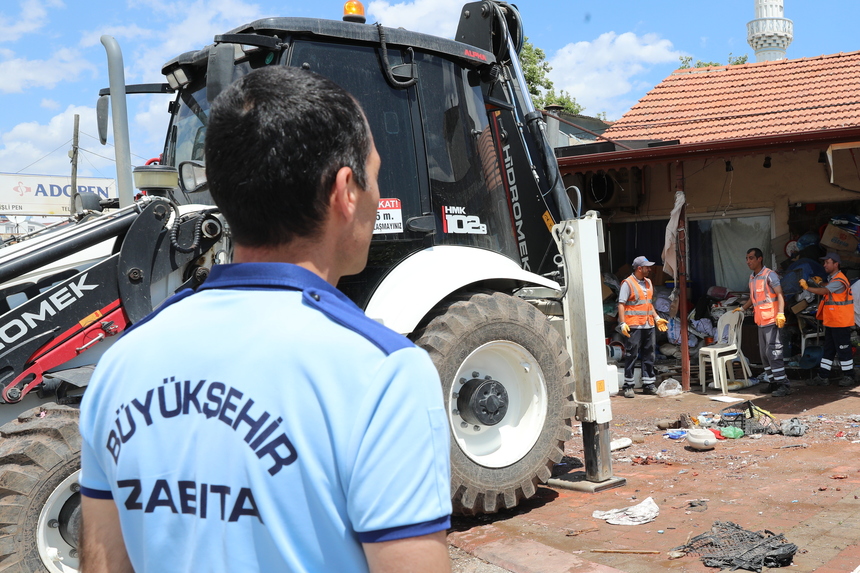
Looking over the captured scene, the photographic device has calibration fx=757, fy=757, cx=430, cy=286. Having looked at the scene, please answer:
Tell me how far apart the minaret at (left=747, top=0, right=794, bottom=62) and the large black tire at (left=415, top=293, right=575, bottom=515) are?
2543 cm

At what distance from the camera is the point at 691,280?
41.7 feet

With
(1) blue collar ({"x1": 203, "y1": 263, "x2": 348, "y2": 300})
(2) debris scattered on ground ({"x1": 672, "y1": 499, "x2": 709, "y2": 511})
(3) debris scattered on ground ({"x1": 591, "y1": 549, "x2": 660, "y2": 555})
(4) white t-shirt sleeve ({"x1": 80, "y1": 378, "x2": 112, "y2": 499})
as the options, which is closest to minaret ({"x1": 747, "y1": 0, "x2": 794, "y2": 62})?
(2) debris scattered on ground ({"x1": 672, "y1": 499, "x2": 709, "y2": 511})

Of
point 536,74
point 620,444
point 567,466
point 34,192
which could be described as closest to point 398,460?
point 567,466

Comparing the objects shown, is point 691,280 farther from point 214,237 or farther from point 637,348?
point 214,237

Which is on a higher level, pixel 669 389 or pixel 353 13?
pixel 353 13

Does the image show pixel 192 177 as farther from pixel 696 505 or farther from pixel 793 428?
pixel 793 428

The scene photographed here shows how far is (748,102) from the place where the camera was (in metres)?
12.9

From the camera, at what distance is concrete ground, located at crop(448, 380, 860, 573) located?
14.3ft

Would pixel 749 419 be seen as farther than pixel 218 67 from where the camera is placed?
Yes

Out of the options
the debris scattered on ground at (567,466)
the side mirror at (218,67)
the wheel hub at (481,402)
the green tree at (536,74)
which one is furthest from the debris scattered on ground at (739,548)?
the green tree at (536,74)

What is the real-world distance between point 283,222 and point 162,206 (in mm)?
3057

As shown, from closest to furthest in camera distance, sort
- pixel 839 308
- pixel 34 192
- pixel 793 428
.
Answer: pixel 793 428
pixel 839 308
pixel 34 192

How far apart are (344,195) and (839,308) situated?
10313mm

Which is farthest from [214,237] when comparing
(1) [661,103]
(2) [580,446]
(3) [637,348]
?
(1) [661,103]
